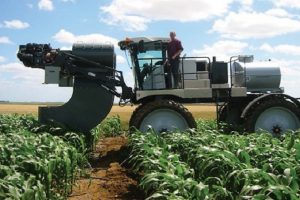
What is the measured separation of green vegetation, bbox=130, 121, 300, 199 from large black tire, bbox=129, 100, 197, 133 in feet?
9.09

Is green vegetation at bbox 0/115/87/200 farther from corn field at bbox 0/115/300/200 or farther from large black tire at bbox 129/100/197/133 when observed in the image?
large black tire at bbox 129/100/197/133

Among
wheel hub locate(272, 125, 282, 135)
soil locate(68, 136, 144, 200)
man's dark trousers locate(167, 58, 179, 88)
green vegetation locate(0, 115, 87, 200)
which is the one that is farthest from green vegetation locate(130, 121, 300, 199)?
wheel hub locate(272, 125, 282, 135)

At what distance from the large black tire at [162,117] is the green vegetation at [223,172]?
2.77 metres

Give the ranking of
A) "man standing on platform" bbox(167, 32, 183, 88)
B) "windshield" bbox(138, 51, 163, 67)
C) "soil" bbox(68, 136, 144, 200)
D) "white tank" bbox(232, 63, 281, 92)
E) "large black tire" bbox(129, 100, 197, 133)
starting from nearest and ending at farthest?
"soil" bbox(68, 136, 144, 200), "large black tire" bbox(129, 100, 197, 133), "man standing on platform" bbox(167, 32, 183, 88), "windshield" bbox(138, 51, 163, 67), "white tank" bbox(232, 63, 281, 92)

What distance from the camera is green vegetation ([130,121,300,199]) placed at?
4637mm

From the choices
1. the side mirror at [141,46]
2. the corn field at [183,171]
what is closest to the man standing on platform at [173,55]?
the side mirror at [141,46]

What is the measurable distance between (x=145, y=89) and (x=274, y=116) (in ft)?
10.6

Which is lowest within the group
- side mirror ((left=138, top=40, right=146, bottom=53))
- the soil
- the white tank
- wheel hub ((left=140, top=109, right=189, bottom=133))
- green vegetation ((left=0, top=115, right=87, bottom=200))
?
the soil

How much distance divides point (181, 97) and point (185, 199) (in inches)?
279

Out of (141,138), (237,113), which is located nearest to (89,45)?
(141,138)

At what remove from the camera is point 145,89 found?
1178 centimetres

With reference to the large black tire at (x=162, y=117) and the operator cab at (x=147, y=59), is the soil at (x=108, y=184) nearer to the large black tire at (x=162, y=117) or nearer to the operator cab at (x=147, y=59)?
the large black tire at (x=162, y=117)

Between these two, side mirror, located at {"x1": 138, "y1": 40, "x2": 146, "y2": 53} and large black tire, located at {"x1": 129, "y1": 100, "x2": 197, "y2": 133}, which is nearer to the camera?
large black tire, located at {"x1": 129, "y1": 100, "x2": 197, "y2": 133}

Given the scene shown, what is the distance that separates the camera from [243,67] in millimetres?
13039
